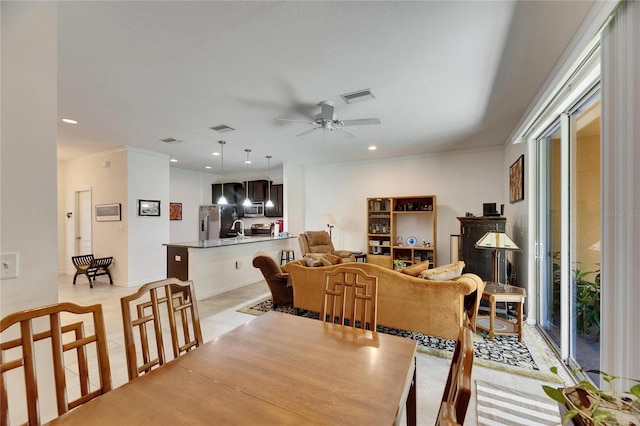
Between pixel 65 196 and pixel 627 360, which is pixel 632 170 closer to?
pixel 627 360

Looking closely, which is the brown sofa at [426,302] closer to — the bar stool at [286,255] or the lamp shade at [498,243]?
the lamp shade at [498,243]

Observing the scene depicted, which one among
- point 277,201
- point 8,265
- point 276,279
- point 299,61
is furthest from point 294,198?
point 8,265

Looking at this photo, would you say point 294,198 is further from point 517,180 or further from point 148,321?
point 148,321

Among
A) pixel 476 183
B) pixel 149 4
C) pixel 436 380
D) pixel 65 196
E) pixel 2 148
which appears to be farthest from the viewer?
pixel 65 196

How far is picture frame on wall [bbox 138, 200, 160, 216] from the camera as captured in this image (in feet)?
17.6

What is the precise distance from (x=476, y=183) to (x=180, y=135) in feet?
18.2

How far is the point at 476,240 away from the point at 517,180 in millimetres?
1034

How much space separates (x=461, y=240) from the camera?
4.36m

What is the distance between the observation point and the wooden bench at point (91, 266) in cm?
510

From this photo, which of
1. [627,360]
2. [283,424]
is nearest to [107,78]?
[283,424]

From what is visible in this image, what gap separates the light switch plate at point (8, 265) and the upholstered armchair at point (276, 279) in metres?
2.50

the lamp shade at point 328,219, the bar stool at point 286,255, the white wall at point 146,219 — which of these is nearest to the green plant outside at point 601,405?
the bar stool at point 286,255

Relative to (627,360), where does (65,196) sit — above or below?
above

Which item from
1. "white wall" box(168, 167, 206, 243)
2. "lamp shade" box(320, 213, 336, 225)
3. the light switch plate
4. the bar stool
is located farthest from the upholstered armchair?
"white wall" box(168, 167, 206, 243)
